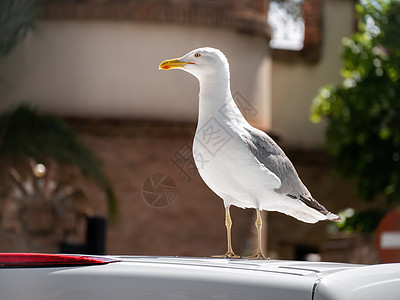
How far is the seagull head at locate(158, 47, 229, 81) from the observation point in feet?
11.8

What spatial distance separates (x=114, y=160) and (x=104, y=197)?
70 centimetres

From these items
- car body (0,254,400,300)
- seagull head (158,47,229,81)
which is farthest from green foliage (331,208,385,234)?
car body (0,254,400,300)

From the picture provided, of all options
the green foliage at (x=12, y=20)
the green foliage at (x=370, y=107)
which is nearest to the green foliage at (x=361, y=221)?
the green foliage at (x=370, y=107)

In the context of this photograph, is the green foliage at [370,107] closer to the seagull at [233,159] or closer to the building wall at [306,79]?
the building wall at [306,79]

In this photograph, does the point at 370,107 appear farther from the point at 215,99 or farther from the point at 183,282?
the point at 183,282

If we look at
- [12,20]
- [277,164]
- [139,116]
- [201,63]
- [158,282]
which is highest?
[12,20]

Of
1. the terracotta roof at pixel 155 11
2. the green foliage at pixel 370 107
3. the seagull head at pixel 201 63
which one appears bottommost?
the seagull head at pixel 201 63

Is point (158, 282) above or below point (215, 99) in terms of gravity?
below

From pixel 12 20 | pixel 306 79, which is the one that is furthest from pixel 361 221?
pixel 12 20

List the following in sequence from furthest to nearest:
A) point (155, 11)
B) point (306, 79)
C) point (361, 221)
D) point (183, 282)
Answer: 1. point (306, 79)
2. point (361, 221)
3. point (155, 11)
4. point (183, 282)

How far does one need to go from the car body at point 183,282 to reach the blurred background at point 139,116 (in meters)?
10.7

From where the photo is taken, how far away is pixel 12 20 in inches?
555

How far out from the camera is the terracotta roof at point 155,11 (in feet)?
50.5

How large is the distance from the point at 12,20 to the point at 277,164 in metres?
11.1
